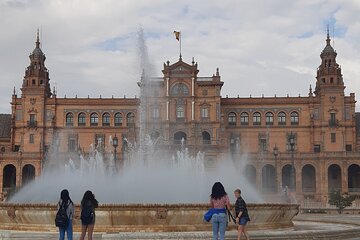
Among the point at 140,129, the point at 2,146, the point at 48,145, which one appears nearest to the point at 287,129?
Answer: the point at 140,129

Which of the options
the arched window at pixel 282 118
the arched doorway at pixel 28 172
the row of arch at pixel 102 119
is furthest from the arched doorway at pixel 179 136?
the arched doorway at pixel 28 172

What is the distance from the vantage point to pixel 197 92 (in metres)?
88.4

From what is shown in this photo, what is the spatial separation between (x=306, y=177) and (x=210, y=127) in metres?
16.5

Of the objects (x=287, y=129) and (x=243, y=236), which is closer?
(x=243, y=236)

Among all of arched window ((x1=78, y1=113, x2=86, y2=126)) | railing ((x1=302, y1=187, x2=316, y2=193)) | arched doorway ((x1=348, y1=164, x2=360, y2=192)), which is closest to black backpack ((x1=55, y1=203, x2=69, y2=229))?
railing ((x1=302, y1=187, x2=316, y2=193))

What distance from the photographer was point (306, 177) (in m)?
90.4

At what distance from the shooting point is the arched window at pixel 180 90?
291 feet

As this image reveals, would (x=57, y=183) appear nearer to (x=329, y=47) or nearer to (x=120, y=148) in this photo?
(x=120, y=148)

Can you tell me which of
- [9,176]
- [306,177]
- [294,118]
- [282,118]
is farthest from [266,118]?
[9,176]

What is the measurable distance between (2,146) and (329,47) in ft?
172

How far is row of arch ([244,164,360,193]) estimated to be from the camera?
86875 millimetres

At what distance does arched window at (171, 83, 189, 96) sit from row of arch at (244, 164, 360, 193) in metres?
14.1

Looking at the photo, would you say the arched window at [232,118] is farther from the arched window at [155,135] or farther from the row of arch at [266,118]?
the arched window at [155,135]

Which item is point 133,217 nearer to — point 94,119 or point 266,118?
point 266,118
